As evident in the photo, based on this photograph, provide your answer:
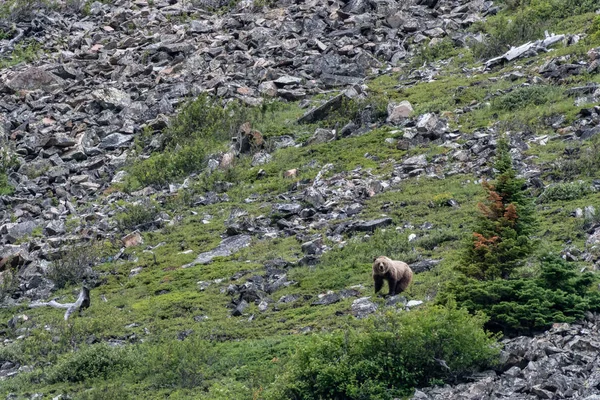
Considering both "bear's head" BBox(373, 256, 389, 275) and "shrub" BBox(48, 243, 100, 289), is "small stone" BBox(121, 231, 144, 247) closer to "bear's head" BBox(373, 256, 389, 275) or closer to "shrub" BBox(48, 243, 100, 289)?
"shrub" BBox(48, 243, 100, 289)

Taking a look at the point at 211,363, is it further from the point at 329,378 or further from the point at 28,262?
the point at 28,262

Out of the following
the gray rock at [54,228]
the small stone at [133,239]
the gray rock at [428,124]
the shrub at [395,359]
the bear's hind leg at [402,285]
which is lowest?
the gray rock at [54,228]

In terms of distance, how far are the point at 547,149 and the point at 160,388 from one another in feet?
39.6

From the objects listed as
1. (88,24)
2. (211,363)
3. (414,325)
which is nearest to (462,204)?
(211,363)

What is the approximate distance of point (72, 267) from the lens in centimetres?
2439

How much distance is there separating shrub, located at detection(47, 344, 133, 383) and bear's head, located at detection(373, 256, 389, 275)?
15.7ft

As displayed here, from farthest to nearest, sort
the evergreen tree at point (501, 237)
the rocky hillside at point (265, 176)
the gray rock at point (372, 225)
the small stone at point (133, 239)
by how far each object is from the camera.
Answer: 1. the small stone at point (133, 239)
2. the gray rock at point (372, 225)
3. the rocky hillside at point (265, 176)
4. the evergreen tree at point (501, 237)

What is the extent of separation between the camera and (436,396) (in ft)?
40.5

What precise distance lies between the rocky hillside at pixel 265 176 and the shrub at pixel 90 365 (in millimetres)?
43

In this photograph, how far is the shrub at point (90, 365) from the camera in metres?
17.6

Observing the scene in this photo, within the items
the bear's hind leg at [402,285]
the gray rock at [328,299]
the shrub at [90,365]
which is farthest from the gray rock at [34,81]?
the bear's hind leg at [402,285]

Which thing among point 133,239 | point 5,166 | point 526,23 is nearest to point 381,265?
point 133,239

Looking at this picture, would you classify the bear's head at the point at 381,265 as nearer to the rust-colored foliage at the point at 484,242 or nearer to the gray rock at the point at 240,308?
the rust-colored foliage at the point at 484,242

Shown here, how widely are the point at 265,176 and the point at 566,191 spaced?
10.9m
